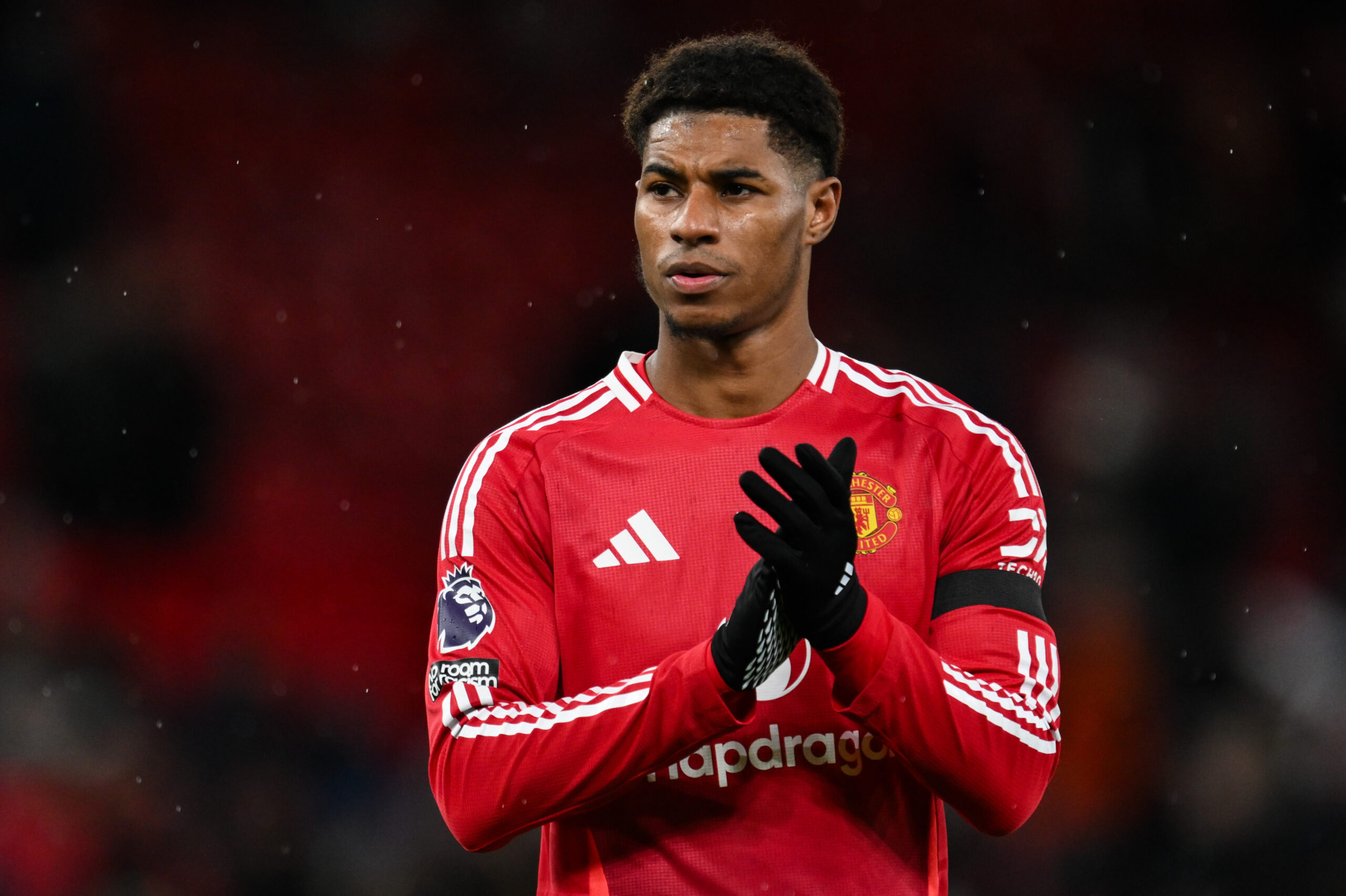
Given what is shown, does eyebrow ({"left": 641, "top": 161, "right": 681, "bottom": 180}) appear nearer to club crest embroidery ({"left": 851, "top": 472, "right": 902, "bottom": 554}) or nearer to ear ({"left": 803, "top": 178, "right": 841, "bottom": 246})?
ear ({"left": 803, "top": 178, "right": 841, "bottom": 246})

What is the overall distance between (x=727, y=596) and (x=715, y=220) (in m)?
0.52

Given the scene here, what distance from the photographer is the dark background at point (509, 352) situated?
414 centimetres

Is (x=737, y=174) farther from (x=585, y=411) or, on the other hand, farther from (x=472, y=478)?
(x=472, y=478)

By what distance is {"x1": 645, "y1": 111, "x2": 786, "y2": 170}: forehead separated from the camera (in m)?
1.85

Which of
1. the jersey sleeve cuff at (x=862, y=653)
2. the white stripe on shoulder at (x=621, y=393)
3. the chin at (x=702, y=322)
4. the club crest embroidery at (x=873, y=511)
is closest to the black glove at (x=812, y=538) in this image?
the jersey sleeve cuff at (x=862, y=653)

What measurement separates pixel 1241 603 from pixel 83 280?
3982 mm

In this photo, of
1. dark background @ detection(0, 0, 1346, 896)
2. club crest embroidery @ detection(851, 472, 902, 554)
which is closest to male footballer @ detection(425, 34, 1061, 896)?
club crest embroidery @ detection(851, 472, 902, 554)

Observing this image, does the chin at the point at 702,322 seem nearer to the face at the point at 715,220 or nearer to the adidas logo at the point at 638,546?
the face at the point at 715,220

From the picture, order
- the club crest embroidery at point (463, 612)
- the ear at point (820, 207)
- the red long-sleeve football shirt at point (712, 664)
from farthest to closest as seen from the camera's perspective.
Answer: the ear at point (820, 207), the club crest embroidery at point (463, 612), the red long-sleeve football shirt at point (712, 664)

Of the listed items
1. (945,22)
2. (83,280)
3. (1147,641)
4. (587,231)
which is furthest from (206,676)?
(945,22)

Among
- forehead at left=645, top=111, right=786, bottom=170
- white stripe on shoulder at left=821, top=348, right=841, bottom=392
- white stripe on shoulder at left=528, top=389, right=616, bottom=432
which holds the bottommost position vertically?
white stripe on shoulder at left=528, top=389, right=616, bottom=432

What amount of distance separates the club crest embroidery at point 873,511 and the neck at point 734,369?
189 mm

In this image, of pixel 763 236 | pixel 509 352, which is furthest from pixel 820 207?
pixel 509 352

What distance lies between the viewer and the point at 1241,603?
14.1 feet
